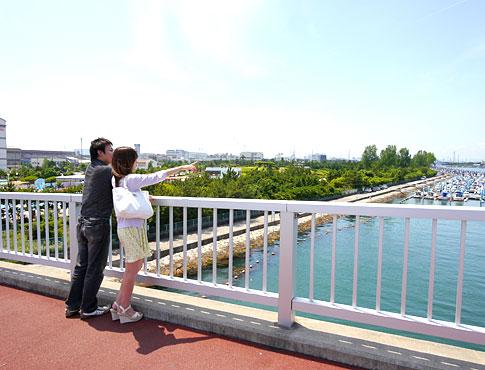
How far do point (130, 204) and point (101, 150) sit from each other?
0.56 metres

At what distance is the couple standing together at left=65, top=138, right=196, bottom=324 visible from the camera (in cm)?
247

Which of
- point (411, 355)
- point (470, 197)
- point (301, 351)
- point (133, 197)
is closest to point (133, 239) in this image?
point (133, 197)

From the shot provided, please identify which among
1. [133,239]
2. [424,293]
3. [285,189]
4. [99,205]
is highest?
[99,205]

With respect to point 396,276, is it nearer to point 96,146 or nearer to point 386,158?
point 96,146

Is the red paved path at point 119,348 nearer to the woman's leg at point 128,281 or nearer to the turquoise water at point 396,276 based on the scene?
the woman's leg at point 128,281

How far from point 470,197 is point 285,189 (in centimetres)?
4389

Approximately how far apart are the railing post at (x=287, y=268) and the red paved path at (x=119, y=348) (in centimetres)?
25

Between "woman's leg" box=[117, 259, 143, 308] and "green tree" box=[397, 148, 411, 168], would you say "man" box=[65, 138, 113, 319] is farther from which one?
"green tree" box=[397, 148, 411, 168]

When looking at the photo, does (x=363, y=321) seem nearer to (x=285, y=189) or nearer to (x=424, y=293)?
(x=424, y=293)

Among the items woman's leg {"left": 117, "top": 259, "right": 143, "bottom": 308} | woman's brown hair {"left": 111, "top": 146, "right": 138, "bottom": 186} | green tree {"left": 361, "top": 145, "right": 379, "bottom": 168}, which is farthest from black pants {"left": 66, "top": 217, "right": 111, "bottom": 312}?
green tree {"left": 361, "top": 145, "right": 379, "bottom": 168}

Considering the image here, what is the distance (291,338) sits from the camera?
2.21 metres

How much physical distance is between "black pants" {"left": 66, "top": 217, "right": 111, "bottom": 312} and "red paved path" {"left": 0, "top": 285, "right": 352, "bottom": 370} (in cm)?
14

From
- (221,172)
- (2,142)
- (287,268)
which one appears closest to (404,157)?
(221,172)

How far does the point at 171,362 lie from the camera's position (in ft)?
6.75
